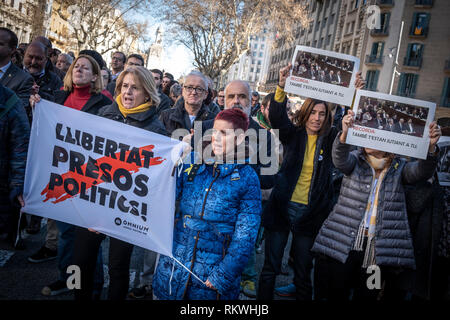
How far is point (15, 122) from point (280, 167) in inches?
87.9

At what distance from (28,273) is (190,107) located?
2280mm

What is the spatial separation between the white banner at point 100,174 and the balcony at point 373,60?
35955 mm

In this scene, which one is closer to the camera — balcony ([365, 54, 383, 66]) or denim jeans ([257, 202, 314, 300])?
denim jeans ([257, 202, 314, 300])

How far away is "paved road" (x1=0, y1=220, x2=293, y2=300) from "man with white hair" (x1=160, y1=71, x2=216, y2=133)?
165cm

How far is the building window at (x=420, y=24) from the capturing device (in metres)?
33.3

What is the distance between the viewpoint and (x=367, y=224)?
10.4 ft

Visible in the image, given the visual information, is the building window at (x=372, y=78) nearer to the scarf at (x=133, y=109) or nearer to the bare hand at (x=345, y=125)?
the bare hand at (x=345, y=125)

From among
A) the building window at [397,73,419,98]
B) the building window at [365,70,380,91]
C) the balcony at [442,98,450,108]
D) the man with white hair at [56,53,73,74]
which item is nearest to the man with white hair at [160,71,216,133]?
the man with white hair at [56,53,73,74]

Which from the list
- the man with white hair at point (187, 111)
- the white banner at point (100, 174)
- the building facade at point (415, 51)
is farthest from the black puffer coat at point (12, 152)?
the building facade at point (415, 51)

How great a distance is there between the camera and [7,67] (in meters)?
3.73

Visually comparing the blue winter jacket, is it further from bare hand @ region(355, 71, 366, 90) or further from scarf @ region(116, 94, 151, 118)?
bare hand @ region(355, 71, 366, 90)

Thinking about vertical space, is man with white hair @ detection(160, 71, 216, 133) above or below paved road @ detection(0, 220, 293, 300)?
above

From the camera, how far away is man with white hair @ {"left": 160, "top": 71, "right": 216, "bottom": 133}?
395 cm

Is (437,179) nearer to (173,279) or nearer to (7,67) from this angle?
(173,279)
